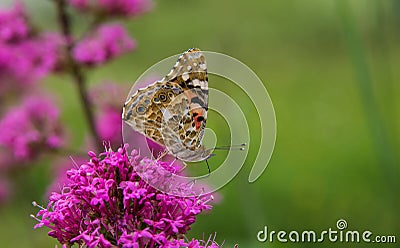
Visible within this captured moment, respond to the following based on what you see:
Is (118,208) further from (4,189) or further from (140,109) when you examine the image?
(4,189)

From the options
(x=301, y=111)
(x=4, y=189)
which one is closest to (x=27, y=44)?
(x=4, y=189)

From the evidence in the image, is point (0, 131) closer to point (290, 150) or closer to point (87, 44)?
point (87, 44)

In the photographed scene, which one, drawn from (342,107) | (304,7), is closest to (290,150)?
(342,107)

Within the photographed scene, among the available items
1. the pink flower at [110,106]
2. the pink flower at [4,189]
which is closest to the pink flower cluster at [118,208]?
the pink flower at [110,106]

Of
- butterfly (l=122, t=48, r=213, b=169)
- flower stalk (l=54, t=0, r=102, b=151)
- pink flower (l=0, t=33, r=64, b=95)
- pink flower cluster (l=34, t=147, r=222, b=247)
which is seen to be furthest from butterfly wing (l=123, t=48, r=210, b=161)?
pink flower (l=0, t=33, r=64, b=95)

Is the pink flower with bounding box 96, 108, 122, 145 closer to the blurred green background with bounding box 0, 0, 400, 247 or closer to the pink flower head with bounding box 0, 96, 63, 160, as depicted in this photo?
the pink flower head with bounding box 0, 96, 63, 160
